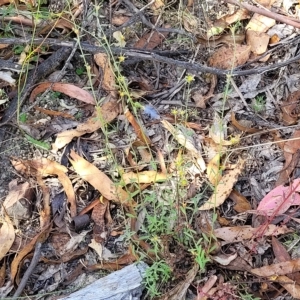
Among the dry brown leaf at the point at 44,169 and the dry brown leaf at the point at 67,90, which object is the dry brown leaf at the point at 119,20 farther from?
the dry brown leaf at the point at 44,169

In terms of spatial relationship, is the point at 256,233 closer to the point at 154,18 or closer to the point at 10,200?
the point at 10,200

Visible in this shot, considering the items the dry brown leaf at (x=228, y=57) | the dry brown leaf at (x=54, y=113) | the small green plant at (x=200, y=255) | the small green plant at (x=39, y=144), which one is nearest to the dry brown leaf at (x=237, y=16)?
the dry brown leaf at (x=228, y=57)

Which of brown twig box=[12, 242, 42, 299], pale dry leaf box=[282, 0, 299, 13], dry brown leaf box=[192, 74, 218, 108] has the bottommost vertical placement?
brown twig box=[12, 242, 42, 299]

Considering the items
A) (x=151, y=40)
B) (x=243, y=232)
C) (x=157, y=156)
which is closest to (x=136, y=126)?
(x=157, y=156)

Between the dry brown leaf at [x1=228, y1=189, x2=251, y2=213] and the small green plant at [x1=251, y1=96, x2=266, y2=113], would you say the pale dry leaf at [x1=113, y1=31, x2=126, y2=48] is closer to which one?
the small green plant at [x1=251, y1=96, x2=266, y2=113]

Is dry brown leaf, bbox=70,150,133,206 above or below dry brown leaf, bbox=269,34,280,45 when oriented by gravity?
below

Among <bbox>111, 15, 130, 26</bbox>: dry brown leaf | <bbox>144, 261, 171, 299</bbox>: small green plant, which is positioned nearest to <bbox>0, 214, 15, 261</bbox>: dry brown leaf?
<bbox>144, 261, 171, 299</bbox>: small green plant
